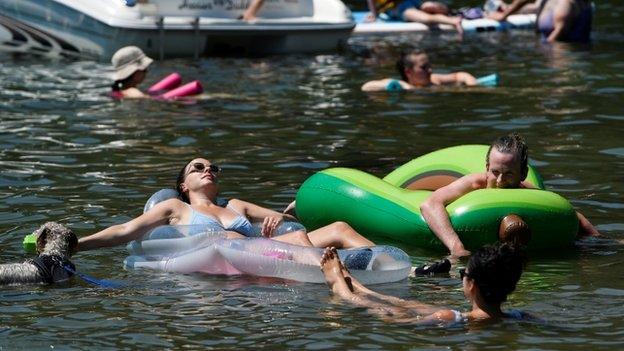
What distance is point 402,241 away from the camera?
847cm

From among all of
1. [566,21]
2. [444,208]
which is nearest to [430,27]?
[566,21]

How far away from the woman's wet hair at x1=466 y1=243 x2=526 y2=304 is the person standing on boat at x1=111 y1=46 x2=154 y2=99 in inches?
318

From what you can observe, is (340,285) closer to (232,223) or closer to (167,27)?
(232,223)

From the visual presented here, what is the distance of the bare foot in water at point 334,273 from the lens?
7074mm

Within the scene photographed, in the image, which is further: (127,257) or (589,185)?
(589,185)

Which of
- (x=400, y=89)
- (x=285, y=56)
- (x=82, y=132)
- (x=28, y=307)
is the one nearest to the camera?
(x=28, y=307)

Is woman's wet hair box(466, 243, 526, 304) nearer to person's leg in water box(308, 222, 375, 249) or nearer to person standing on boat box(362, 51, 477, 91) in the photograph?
person's leg in water box(308, 222, 375, 249)

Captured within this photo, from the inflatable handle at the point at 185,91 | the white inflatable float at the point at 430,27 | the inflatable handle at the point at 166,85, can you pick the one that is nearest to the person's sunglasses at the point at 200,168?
the inflatable handle at the point at 185,91

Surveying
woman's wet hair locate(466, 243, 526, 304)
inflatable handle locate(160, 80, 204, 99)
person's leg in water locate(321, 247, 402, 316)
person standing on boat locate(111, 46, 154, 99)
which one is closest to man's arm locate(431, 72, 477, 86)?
inflatable handle locate(160, 80, 204, 99)

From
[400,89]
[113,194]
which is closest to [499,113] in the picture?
[400,89]

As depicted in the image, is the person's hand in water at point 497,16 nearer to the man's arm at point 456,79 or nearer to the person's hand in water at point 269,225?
the man's arm at point 456,79

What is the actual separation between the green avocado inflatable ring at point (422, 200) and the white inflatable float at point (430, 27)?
1091 cm

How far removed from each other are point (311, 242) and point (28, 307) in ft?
5.60

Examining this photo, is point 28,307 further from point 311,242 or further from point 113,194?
point 113,194
